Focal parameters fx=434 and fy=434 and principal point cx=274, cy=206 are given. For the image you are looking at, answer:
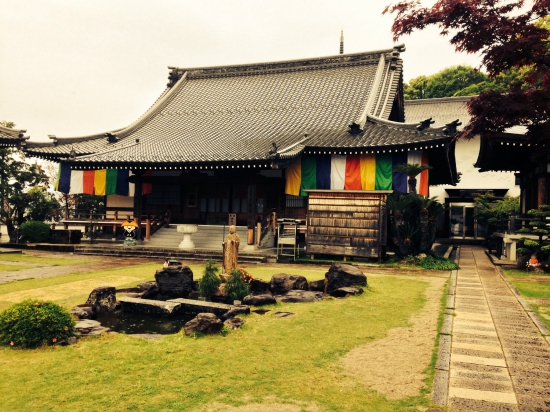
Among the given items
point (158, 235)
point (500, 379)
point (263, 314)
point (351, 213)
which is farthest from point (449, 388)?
point (158, 235)

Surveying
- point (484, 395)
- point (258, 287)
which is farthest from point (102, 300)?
point (484, 395)

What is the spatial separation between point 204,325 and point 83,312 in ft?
8.89

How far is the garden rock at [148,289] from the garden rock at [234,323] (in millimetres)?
3671

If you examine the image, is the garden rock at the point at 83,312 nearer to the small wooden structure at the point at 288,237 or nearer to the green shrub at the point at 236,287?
the green shrub at the point at 236,287

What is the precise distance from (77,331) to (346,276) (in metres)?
6.66

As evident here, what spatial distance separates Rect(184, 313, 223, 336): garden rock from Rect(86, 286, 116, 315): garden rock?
2.78 meters

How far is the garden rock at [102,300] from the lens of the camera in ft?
29.4

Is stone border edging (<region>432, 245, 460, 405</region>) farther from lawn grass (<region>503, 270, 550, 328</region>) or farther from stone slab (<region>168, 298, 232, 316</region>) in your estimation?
stone slab (<region>168, 298, 232, 316</region>)

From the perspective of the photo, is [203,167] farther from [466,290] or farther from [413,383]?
[413,383]

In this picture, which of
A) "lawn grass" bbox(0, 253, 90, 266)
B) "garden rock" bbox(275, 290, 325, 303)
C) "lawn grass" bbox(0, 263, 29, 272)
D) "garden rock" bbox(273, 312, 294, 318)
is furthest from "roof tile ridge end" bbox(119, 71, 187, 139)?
"garden rock" bbox(273, 312, 294, 318)

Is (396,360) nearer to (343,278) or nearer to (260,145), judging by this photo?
(343,278)

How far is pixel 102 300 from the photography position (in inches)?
357

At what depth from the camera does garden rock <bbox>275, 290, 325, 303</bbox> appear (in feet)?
33.2

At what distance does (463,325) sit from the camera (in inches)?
305
